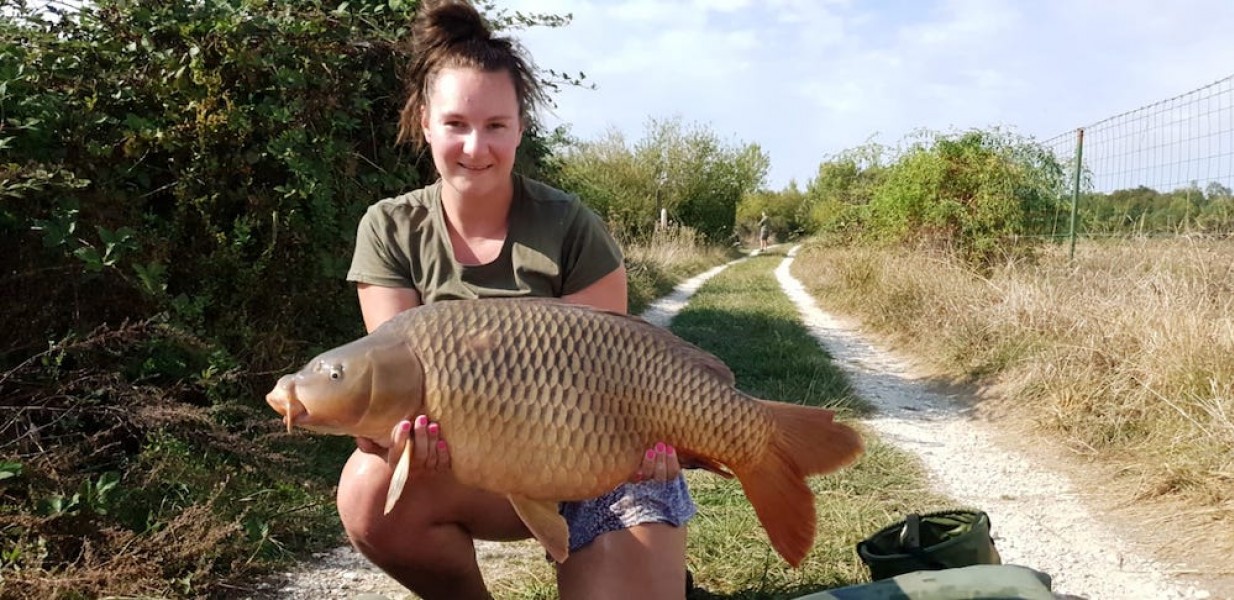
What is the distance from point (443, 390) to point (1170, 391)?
349cm

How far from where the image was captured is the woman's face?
1.91 m

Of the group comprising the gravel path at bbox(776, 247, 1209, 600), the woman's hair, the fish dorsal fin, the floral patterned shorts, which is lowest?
the gravel path at bbox(776, 247, 1209, 600)

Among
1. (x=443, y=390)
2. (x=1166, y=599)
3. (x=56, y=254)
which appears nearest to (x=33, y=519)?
(x=56, y=254)

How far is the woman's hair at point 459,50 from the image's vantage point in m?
1.95

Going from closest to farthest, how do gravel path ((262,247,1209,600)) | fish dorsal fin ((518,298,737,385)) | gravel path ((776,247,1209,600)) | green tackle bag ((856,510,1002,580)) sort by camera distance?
fish dorsal fin ((518,298,737,385))
green tackle bag ((856,510,1002,580))
gravel path ((262,247,1209,600))
gravel path ((776,247,1209,600))

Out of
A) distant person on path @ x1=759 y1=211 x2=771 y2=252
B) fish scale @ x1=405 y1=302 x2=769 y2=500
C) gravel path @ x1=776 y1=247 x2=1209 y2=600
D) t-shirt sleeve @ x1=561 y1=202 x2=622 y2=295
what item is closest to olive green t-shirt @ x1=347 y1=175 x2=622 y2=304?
t-shirt sleeve @ x1=561 y1=202 x2=622 y2=295

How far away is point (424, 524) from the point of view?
203 cm

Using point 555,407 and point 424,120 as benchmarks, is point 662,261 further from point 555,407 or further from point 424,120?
point 555,407

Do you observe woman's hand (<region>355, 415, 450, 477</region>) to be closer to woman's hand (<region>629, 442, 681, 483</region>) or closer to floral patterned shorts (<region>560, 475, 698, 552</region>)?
woman's hand (<region>629, 442, 681, 483</region>)

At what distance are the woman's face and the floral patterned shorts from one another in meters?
0.73

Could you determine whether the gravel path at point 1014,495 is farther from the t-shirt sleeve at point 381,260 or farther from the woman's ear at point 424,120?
the woman's ear at point 424,120

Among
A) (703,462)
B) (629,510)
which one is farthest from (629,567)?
(703,462)

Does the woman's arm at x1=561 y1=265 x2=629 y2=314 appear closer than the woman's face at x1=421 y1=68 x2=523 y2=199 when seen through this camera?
No

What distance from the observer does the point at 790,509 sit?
1651mm
